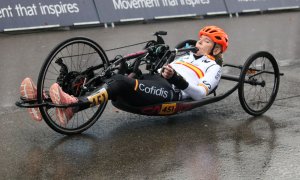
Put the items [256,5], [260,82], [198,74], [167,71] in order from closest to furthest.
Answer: [167,71]
[198,74]
[260,82]
[256,5]

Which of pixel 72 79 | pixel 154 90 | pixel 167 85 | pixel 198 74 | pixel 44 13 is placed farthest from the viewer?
pixel 44 13

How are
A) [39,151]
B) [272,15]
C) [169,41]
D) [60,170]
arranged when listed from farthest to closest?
[272,15] → [169,41] → [39,151] → [60,170]

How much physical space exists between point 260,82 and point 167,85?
48.5 inches

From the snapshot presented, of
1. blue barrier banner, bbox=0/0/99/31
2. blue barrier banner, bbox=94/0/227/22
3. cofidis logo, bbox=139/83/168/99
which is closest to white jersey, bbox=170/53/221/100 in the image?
cofidis logo, bbox=139/83/168/99

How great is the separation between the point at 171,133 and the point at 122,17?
978 centimetres

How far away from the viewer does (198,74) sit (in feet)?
18.4

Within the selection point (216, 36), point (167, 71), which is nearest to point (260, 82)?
point (216, 36)

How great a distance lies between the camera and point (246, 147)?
4969 millimetres

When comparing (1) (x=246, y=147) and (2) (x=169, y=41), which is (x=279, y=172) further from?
(2) (x=169, y=41)

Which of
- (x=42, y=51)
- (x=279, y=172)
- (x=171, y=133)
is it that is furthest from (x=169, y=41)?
(x=279, y=172)

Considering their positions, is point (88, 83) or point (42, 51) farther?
point (42, 51)

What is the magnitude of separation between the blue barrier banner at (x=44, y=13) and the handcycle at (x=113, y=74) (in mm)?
7138

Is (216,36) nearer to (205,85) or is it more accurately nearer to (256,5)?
(205,85)

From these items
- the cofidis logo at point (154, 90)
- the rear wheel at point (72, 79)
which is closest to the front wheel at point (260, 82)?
the cofidis logo at point (154, 90)
